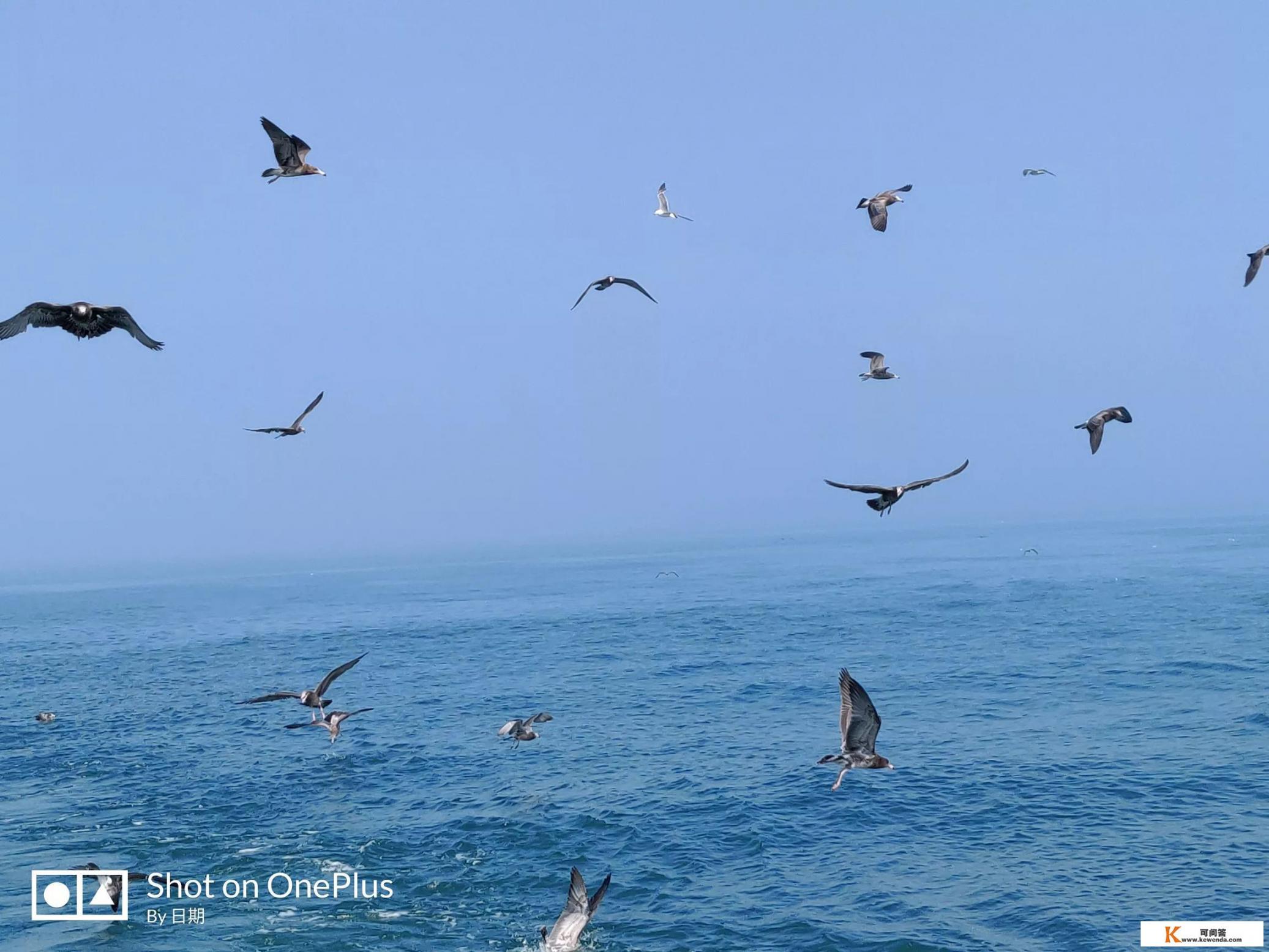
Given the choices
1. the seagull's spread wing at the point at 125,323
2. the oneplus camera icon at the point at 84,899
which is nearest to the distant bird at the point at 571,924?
the oneplus camera icon at the point at 84,899

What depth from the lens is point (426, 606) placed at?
11388cm

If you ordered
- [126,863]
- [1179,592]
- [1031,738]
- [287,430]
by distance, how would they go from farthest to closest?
[1179,592] → [1031,738] → [126,863] → [287,430]

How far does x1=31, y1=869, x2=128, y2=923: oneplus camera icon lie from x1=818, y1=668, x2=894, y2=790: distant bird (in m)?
17.1

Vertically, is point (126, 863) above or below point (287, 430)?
below

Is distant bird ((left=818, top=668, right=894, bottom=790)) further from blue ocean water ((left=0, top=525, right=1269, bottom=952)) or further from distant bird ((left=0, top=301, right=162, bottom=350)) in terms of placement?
distant bird ((left=0, top=301, right=162, bottom=350))

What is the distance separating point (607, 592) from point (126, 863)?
319ft

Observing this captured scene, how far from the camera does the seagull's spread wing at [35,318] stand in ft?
50.0

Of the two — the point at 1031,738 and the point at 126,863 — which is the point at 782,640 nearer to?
the point at 1031,738

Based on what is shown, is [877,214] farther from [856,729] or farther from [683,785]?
[683,785]

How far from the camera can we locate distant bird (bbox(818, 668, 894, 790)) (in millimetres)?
18500

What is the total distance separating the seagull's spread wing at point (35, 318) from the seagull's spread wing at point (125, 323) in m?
0.53

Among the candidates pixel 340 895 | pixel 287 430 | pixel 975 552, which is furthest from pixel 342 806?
pixel 975 552

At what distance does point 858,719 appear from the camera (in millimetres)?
19016

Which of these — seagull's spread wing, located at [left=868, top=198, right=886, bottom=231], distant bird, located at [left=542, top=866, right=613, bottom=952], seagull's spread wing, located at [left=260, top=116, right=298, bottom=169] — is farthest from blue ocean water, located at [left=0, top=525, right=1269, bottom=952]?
seagull's spread wing, located at [left=260, top=116, right=298, bottom=169]
